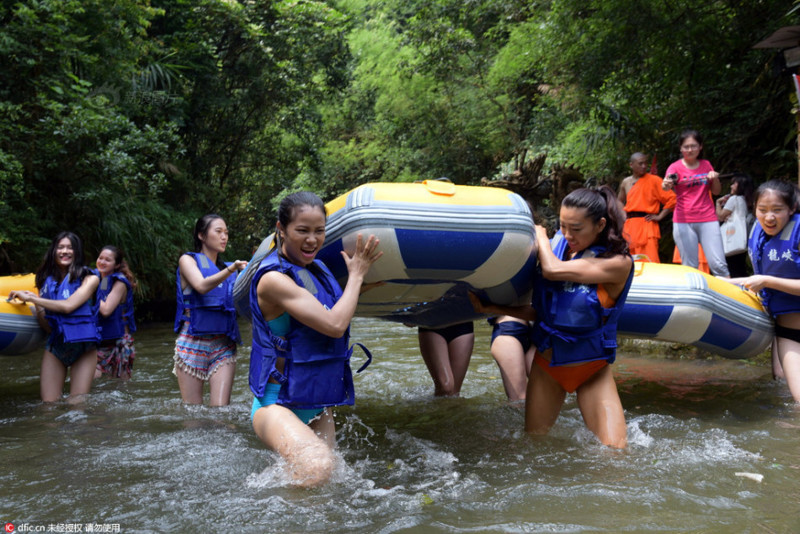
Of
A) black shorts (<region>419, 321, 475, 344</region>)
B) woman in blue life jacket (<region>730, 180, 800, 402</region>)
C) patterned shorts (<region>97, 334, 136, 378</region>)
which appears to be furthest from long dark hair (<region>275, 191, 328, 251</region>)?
patterned shorts (<region>97, 334, 136, 378</region>)

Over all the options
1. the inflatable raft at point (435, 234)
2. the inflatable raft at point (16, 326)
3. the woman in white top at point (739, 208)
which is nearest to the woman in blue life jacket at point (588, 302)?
the inflatable raft at point (435, 234)

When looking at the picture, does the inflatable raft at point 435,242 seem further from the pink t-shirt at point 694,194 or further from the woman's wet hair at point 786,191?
the pink t-shirt at point 694,194

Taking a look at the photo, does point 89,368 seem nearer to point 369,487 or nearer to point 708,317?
point 369,487

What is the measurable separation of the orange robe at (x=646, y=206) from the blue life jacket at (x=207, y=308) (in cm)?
522

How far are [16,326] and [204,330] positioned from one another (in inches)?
61.8

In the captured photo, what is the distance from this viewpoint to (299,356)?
2.92m

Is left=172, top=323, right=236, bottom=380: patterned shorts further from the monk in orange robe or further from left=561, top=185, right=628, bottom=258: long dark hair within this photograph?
the monk in orange robe

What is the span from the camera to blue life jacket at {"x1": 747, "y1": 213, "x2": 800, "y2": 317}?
428 centimetres

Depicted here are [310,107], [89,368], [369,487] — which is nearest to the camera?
[369,487]

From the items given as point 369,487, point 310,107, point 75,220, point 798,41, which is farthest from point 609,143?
point 369,487

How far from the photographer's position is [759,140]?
959 cm

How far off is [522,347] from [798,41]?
4896 mm

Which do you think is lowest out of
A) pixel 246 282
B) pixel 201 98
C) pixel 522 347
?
pixel 522 347

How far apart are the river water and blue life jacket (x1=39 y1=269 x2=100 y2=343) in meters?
0.53
